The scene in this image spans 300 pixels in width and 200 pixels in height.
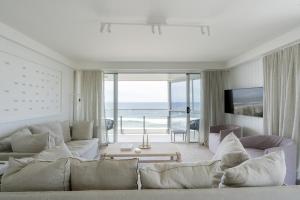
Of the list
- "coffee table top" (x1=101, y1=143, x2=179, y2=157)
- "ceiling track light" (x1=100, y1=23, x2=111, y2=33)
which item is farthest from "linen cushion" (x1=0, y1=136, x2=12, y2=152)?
"ceiling track light" (x1=100, y1=23, x2=111, y2=33)

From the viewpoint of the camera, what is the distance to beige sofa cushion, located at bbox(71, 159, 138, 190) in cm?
143

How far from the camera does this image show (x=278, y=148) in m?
3.14

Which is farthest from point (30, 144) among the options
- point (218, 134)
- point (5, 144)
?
point (218, 134)

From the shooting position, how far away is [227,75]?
21.2ft

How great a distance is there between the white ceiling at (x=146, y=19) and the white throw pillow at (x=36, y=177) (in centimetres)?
180

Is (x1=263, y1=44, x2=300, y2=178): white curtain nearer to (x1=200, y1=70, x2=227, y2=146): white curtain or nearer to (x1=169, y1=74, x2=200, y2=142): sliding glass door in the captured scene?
(x1=200, y1=70, x2=227, y2=146): white curtain

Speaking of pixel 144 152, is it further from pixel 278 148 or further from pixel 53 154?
pixel 53 154

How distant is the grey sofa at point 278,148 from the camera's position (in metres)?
3.23

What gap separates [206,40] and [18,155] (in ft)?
11.1

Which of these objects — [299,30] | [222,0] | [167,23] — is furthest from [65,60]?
Result: [299,30]

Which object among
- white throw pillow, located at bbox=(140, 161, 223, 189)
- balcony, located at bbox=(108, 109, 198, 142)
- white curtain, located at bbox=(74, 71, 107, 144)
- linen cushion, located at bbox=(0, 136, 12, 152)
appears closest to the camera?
white throw pillow, located at bbox=(140, 161, 223, 189)

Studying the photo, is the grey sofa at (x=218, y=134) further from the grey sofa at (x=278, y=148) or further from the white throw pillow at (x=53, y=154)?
the white throw pillow at (x=53, y=154)

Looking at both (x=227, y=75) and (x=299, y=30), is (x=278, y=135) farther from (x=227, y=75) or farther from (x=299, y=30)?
(x=227, y=75)

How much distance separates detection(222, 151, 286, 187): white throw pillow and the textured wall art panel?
10.4 ft
